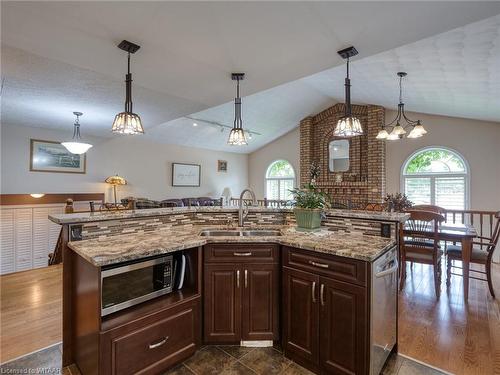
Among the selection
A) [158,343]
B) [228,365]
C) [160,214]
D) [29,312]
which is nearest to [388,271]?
[228,365]

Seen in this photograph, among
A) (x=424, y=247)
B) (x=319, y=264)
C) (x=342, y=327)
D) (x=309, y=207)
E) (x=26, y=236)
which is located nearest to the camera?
(x=342, y=327)

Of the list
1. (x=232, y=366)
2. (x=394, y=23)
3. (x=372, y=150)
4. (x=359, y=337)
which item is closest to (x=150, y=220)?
(x=232, y=366)

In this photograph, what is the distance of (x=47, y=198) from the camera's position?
4.60 meters

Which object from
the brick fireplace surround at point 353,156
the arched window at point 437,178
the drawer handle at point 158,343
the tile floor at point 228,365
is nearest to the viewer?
the drawer handle at point 158,343

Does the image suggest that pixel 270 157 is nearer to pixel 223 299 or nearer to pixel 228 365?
pixel 223 299

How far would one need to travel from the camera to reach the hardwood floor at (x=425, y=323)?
2.03 m

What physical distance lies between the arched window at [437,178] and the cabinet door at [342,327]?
5437 mm

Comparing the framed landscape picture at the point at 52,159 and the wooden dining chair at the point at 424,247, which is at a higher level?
the framed landscape picture at the point at 52,159

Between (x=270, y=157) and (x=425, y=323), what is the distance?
6.87m

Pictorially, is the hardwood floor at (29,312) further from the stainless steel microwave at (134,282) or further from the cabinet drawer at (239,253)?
the cabinet drawer at (239,253)

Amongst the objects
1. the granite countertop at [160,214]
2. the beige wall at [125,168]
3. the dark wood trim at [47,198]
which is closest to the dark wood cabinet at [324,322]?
the granite countertop at [160,214]

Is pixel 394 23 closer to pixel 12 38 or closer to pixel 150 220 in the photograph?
pixel 150 220

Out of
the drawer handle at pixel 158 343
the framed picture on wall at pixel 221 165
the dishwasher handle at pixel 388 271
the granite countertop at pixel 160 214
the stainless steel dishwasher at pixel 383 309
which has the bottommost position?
the drawer handle at pixel 158 343

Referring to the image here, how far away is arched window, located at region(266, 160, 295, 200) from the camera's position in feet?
27.9
